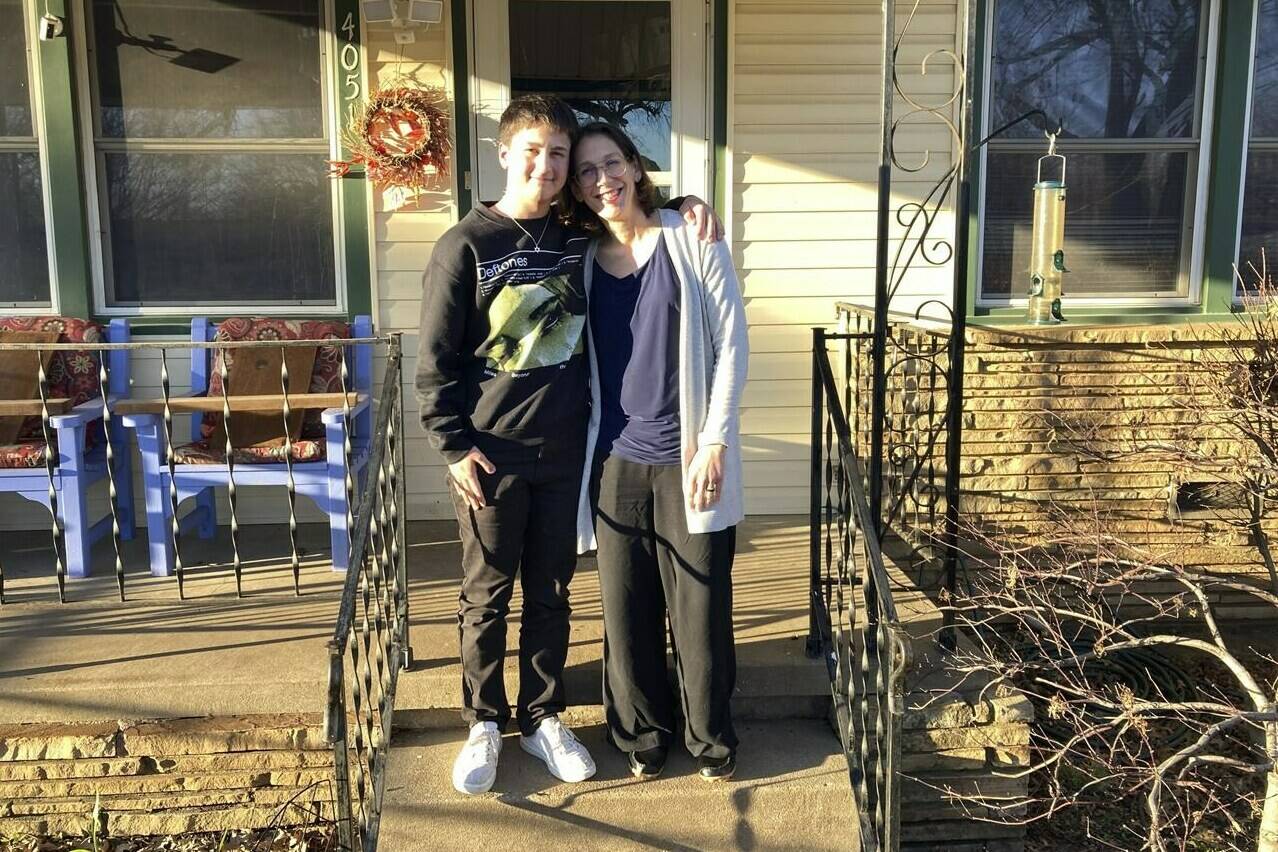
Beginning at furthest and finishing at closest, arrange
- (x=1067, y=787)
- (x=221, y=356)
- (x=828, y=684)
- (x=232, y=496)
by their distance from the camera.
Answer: (x=221, y=356)
(x=1067, y=787)
(x=232, y=496)
(x=828, y=684)

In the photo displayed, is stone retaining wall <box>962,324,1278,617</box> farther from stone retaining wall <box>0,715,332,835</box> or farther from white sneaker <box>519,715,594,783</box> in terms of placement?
stone retaining wall <box>0,715,332,835</box>

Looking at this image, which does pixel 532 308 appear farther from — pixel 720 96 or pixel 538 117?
pixel 720 96

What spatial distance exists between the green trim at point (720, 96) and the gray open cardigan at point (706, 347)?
2.19 m

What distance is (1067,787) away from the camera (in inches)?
144

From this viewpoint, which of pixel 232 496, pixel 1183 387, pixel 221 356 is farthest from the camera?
pixel 1183 387

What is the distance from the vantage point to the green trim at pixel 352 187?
4410 mm

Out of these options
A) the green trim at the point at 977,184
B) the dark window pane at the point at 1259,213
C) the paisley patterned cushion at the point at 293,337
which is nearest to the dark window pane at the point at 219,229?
the paisley patterned cushion at the point at 293,337

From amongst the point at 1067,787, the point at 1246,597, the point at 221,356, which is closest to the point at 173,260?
the point at 221,356

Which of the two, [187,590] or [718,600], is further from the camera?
[187,590]

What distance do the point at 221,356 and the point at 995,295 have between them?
338 cm

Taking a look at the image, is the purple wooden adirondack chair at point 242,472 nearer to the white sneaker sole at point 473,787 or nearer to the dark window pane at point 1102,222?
the white sneaker sole at point 473,787

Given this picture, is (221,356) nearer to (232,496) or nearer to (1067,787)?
(232,496)

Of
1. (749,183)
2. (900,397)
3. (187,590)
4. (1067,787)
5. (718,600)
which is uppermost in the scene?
(749,183)

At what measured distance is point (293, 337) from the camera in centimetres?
433
